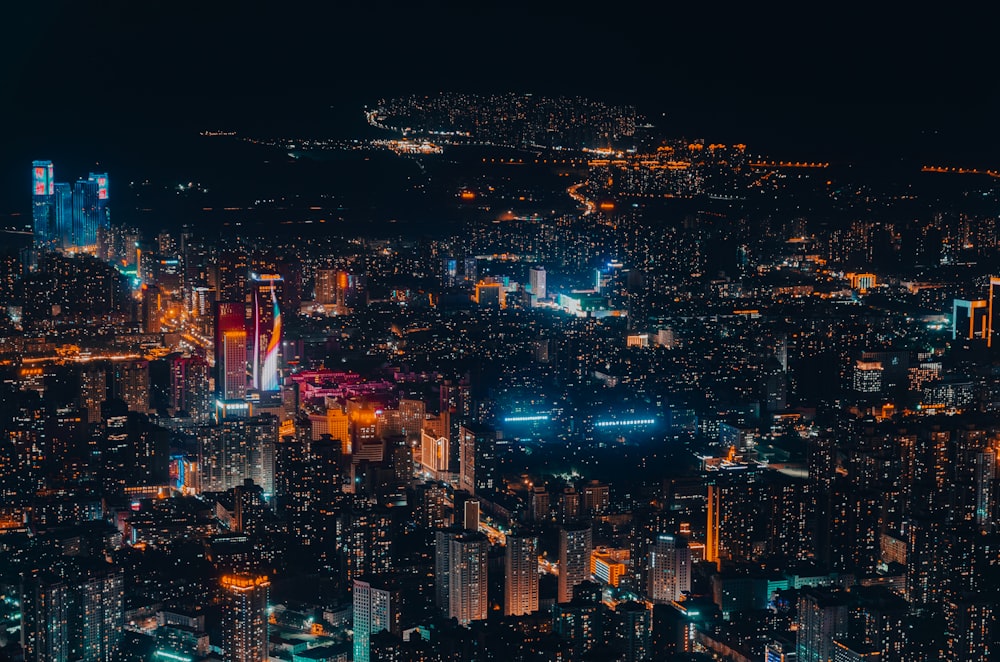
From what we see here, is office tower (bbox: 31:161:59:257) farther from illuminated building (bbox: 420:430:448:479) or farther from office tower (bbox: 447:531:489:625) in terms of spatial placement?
office tower (bbox: 447:531:489:625)

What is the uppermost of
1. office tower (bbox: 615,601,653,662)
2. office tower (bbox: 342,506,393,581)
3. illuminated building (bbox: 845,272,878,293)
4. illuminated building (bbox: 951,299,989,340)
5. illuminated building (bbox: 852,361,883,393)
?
illuminated building (bbox: 845,272,878,293)

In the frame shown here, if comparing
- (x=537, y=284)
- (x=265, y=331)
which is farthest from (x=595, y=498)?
(x=537, y=284)

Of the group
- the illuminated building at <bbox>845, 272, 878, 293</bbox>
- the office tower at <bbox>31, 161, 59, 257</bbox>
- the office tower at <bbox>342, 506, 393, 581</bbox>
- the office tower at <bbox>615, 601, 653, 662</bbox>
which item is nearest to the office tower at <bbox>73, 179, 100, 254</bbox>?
the office tower at <bbox>31, 161, 59, 257</bbox>

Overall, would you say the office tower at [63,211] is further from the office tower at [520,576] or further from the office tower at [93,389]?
the office tower at [520,576]

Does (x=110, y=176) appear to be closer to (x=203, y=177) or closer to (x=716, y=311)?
(x=203, y=177)

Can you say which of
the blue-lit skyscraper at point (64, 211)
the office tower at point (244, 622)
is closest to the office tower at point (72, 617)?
the office tower at point (244, 622)

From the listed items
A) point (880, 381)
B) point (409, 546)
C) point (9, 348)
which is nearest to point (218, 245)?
point (9, 348)
